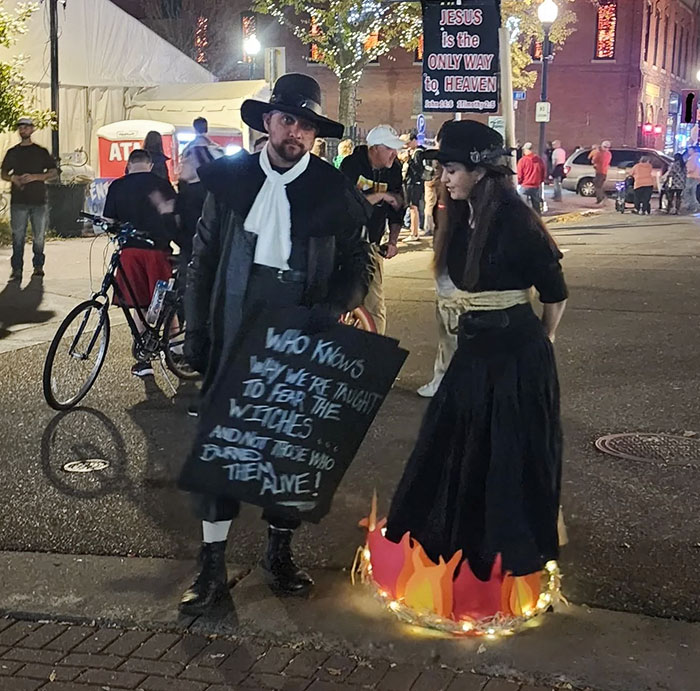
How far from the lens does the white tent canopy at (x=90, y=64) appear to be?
19.1 meters

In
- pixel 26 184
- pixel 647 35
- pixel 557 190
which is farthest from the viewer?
pixel 647 35

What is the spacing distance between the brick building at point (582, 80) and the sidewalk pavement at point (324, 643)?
39848 mm

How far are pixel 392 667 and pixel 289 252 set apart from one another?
61.7 inches

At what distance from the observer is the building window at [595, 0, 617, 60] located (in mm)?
42656

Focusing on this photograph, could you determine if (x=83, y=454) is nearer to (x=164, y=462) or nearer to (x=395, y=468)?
(x=164, y=462)

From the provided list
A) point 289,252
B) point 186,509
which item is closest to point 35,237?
point 186,509

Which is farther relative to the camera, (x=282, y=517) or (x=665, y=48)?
(x=665, y=48)

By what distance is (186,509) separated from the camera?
504 centimetres

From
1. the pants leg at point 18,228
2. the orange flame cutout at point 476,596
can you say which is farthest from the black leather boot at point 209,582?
the pants leg at point 18,228

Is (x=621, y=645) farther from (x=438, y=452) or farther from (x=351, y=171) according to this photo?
(x=351, y=171)

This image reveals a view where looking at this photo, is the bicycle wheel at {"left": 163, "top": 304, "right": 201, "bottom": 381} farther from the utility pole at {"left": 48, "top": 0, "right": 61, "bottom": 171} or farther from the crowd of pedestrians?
the utility pole at {"left": 48, "top": 0, "right": 61, "bottom": 171}

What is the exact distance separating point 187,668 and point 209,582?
0.51 m

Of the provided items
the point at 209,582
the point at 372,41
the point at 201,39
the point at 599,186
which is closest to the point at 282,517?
the point at 209,582

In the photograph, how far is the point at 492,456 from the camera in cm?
369
